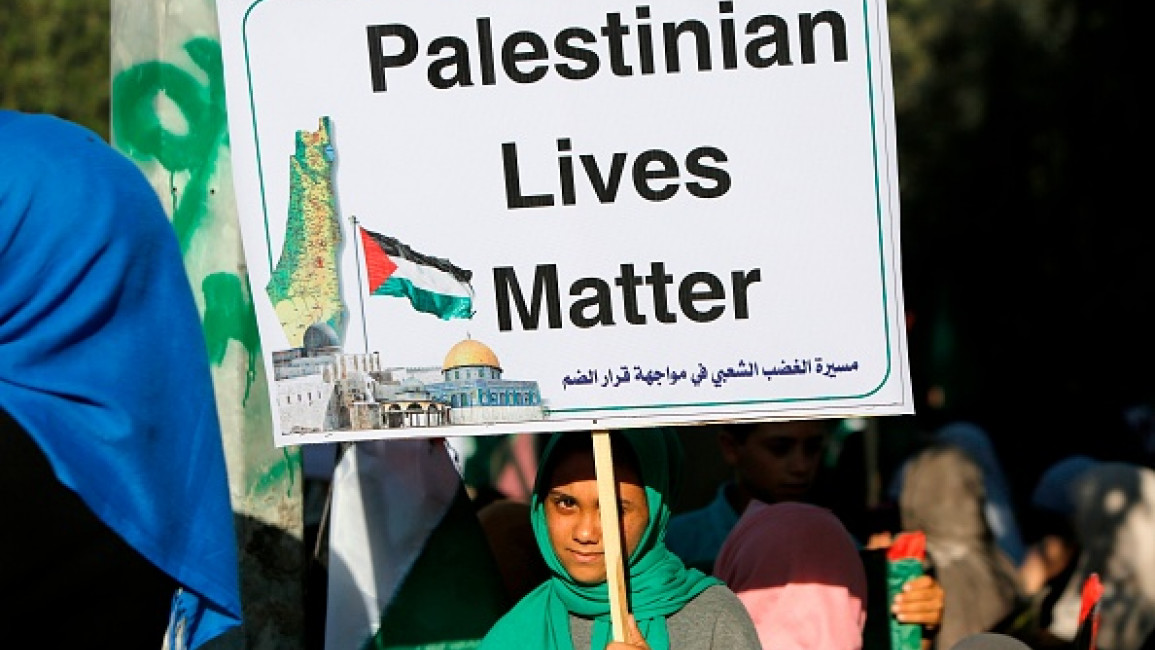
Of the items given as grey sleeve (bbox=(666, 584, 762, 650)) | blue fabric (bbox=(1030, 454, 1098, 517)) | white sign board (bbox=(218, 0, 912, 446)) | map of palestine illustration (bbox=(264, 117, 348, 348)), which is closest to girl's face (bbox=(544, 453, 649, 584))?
grey sleeve (bbox=(666, 584, 762, 650))

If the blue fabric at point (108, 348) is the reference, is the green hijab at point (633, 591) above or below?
below

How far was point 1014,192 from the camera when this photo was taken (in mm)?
21391

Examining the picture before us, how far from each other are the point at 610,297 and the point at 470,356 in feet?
0.98

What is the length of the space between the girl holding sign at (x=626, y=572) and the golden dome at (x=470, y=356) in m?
0.38

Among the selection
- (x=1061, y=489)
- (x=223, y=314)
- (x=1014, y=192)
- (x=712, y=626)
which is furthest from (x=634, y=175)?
(x=1014, y=192)

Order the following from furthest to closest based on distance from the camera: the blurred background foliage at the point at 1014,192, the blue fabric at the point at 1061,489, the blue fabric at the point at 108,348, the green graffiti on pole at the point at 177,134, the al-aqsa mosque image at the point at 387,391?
the blurred background foliage at the point at 1014,192 → the blue fabric at the point at 1061,489 → the green graffiti on pole at the point at 177,134 → the al-aqsa mosque image at the point at 387,391 → the blue fabric at the point at 108,348

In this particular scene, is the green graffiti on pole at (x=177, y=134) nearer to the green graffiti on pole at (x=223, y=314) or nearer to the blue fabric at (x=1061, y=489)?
the green graffiti on pole at (x=223, y=314)

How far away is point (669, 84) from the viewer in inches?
143

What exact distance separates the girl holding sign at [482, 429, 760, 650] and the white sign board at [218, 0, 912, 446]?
32 centimetres

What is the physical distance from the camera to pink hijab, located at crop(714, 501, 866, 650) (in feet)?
14.4

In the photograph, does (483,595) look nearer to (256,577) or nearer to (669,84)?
(256,577)

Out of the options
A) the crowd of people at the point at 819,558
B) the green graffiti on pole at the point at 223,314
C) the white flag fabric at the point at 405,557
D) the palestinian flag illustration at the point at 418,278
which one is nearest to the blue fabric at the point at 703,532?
the crowd of people at the point at 819,558

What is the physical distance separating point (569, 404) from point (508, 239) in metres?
0.34

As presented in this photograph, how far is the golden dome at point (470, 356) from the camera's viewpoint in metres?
3.71
